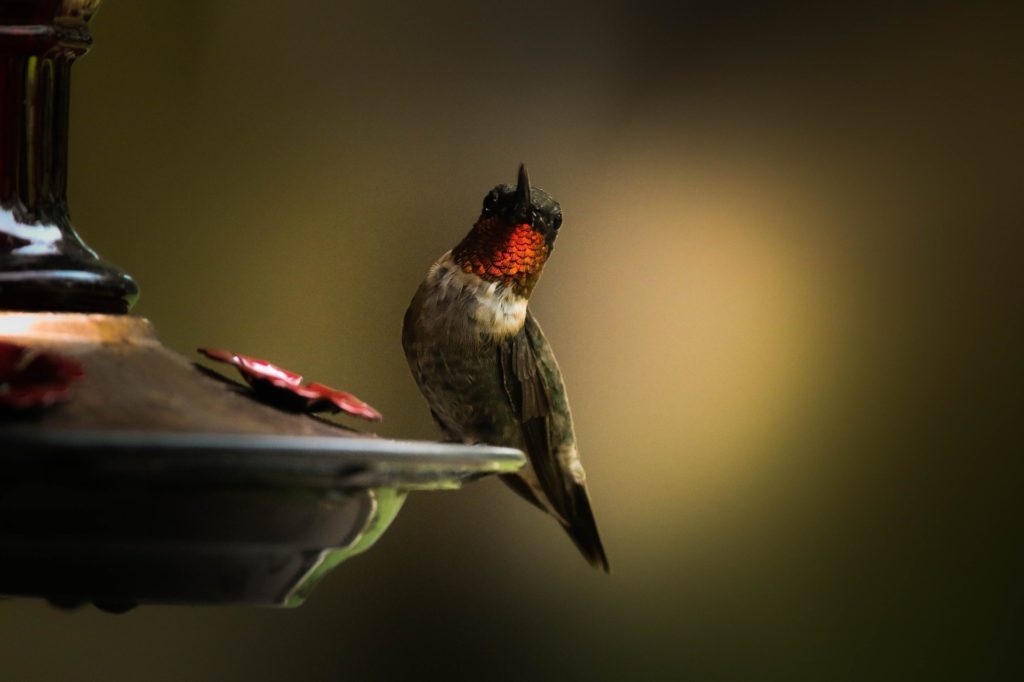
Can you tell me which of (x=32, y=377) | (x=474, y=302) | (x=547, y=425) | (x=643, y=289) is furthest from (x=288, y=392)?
(x=643, y=289)

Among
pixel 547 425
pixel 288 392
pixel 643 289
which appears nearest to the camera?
pixel 288 392

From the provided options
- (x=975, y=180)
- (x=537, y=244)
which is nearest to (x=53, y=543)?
(x=537, y=244)

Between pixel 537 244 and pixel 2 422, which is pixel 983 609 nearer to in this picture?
pixel 537 244

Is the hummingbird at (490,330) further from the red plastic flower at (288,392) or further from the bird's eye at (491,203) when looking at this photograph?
the red plastic flower at (288,392)

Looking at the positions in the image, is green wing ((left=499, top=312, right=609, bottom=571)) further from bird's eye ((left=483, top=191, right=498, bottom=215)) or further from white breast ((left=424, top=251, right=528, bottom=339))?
bird's eye ((left=483, top=191, right=498, bottom=215))

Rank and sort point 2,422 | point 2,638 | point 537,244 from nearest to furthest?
point 2,422, point 537,244, point 2,638

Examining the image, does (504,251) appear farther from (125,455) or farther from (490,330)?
(125,455)
